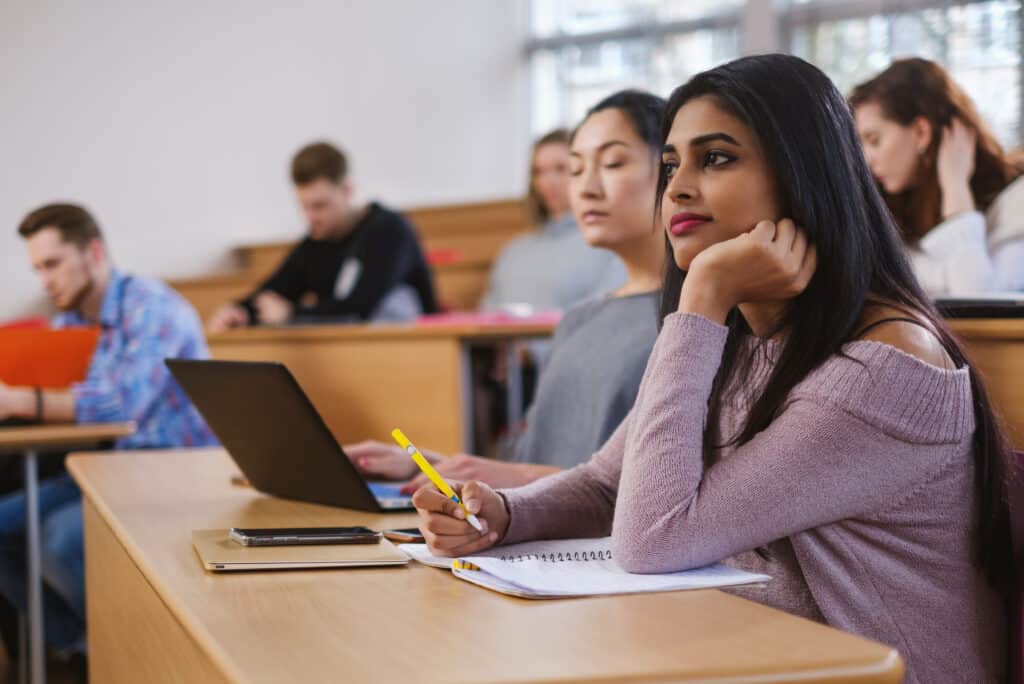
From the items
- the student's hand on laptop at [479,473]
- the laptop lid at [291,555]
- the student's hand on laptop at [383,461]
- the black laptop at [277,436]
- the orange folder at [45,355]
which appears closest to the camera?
the laptop lid at [291,555]

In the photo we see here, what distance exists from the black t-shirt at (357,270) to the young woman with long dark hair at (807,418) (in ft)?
9.64

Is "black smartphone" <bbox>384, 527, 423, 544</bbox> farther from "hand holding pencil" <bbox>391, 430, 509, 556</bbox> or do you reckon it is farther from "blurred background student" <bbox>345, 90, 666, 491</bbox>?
"blurred background student" <bbox>345, 90, 666, 491</bbox>

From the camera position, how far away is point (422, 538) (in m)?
1.20

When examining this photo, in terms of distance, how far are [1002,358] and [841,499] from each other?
0.34m

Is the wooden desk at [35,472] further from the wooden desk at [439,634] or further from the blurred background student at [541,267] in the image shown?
the blurred background student at [541,267]

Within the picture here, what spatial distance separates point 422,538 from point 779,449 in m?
0.38

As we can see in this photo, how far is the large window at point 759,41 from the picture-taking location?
5227 mm

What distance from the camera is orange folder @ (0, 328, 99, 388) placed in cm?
269

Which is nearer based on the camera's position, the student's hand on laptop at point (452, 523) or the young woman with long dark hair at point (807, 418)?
the young woman with long dark hair at point (807, 418)

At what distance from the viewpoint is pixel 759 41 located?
19.9 feet

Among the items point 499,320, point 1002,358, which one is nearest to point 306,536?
point 1002,358

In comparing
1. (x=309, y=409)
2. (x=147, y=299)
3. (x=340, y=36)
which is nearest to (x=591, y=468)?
(x=309, y=409)

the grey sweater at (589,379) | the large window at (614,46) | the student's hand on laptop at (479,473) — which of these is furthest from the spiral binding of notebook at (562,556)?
the large window at (614,46)

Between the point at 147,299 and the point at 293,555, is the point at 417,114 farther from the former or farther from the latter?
the point at 293,555
